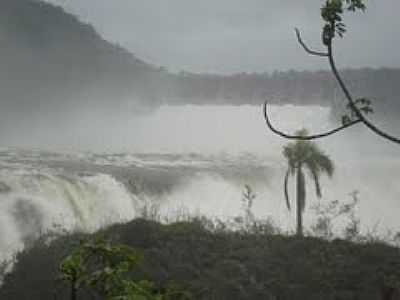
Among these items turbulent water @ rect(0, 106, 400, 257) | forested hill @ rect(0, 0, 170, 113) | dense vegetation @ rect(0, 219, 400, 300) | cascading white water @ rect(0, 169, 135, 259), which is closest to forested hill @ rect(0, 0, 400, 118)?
forested hill @ rect(0, 0, 170, 113)

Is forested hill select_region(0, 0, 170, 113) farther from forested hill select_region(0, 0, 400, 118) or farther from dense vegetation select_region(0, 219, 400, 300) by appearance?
dense vegetation select_region(0, 219, 400, 300)

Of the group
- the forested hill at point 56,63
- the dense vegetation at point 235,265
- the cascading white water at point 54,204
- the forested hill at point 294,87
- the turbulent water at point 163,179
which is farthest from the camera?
the forested hill at point 294,87

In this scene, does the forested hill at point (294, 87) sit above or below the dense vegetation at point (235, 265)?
above

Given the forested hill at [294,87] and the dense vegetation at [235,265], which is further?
the forested hill at [294,87]

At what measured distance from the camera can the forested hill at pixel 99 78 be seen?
82.2 metres

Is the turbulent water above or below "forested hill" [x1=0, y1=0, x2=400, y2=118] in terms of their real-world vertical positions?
below

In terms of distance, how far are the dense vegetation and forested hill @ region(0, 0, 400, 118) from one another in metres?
62.4

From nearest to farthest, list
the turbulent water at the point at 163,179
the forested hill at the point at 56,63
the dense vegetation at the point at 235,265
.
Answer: the dense vegetation at the point at 235,265, the turbulent water at the point at 163,179, the forested hill at the point at 56,63

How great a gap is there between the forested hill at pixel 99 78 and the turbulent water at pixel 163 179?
831cm

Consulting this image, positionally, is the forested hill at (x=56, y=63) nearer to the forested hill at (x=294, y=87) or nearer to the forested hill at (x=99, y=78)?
the forested hill at (x=99, y=78)

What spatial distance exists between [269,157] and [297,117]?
31.2 m

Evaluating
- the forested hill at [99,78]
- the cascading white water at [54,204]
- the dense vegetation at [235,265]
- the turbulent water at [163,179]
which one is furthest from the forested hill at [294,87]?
the dense vegetation at [235,265]

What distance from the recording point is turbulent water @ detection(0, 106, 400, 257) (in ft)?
79.2

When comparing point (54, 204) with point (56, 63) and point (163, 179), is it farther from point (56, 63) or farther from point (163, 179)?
point (56, 63)
